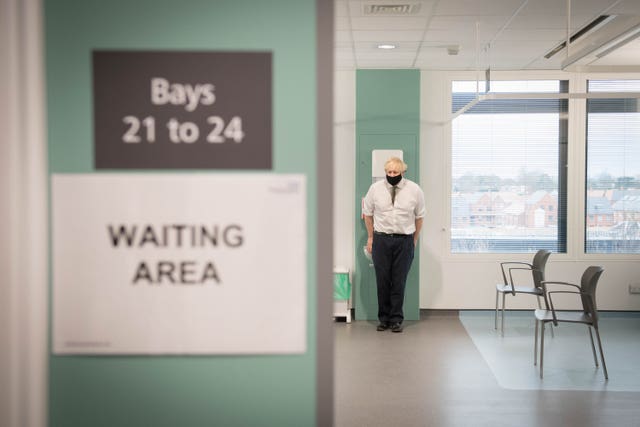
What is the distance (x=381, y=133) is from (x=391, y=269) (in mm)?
1484

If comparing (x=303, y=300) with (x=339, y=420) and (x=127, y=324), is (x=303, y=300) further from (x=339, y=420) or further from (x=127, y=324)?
(x=339, y=420)

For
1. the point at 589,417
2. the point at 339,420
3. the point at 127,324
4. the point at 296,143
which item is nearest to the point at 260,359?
the point at 127,324

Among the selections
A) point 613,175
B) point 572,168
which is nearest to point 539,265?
point 572,168

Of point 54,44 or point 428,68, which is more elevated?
point 428,68

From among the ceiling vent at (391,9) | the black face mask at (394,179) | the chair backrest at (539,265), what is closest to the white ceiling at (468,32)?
the ceiling vent at (391,9)

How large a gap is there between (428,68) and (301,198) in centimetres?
502

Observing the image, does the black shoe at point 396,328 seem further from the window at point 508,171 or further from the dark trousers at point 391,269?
the window at point 508,171

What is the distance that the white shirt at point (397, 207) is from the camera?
569 cm

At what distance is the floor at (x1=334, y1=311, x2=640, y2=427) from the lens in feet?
11.5

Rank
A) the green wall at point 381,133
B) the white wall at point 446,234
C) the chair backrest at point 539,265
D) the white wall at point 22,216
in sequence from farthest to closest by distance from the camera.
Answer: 1. the white wall at point 446,234
2. the green wall at point 381,133
3. the chair backrest at point 539,265
4. the white wall at point 22,216

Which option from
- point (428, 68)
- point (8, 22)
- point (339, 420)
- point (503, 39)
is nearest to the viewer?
point (8, 22)

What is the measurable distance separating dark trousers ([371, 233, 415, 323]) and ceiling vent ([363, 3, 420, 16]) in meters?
2.19

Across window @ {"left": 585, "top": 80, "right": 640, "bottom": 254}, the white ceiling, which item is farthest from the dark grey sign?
window @ {"left": 585, "top": 80, "right": 640, "bottom": 254}

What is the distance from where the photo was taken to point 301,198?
1768 mm
